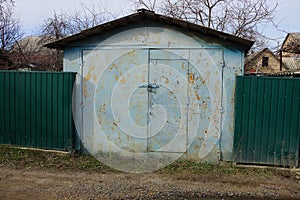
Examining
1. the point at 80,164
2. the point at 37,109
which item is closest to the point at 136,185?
the point at 80,164

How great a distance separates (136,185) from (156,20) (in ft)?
11.4

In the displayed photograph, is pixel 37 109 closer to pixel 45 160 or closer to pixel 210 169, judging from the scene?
pixel 45 160

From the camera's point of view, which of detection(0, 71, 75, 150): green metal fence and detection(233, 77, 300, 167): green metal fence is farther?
detection(0, 71, 75, 150): green metal fence

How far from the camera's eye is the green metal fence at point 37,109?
6.11 metres

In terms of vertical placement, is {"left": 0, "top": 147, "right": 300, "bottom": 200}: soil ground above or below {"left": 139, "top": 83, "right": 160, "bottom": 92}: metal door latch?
below

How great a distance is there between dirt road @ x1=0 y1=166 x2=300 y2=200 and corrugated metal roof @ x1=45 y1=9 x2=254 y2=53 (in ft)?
8.98

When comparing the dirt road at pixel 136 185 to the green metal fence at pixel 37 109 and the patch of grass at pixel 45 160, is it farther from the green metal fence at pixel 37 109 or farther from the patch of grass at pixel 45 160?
the green metal fence at pixel 37 109

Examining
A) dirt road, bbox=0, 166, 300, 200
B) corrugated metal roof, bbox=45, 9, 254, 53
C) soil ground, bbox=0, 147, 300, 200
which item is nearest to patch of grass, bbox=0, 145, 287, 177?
soil ground, bbox=0, 147, 300, 200

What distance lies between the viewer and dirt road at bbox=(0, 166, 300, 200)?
4184 mm

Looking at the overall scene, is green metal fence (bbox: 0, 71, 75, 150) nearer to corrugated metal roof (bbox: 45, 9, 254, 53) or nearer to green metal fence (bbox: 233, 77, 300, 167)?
corrugated metal roof (bbox: 45, 9, 254, 53)

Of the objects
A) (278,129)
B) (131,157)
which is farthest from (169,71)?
(278,129)

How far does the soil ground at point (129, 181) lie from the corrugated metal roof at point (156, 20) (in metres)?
2.64

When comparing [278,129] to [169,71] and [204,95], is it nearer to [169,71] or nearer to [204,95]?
[204,95]

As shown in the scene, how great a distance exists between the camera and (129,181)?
15.7 ft
